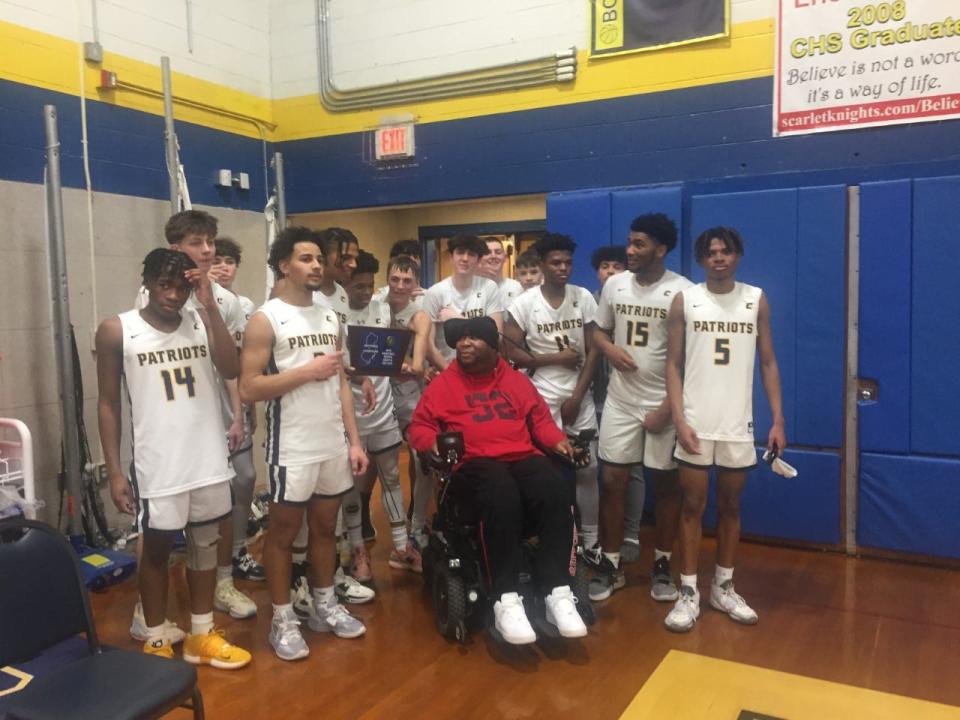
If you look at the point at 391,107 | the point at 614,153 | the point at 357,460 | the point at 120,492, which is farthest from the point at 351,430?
the point at 391,107

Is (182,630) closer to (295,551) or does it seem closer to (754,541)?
(295,551)

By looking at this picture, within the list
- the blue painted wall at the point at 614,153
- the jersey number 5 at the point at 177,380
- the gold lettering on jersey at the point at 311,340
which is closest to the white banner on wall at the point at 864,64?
the blue painted wall at the point at 614,153

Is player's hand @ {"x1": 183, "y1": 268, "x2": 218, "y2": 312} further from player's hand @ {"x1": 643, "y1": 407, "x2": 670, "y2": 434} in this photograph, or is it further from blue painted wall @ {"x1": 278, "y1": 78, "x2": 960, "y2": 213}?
blue painted wall @ {"x1": 278, "y1": 78, "x2": 960, "y2": 213}

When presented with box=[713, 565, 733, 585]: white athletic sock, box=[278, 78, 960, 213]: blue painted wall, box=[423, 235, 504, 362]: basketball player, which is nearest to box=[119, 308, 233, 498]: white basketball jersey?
box=[423, 235, 504, 362]: basketball player

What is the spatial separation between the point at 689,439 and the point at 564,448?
50 centimetres

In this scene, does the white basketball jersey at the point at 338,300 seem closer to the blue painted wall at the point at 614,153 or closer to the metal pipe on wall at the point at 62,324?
the metal pipe on wall at the point at 62,324

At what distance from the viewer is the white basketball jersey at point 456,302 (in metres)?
3.96

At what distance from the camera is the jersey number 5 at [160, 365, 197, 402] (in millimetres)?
2719

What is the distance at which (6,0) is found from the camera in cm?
405

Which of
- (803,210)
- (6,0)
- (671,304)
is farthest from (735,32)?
(6,0)

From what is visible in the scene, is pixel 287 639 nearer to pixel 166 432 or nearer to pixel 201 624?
pixel 201 624

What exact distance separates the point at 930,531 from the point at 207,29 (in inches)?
208

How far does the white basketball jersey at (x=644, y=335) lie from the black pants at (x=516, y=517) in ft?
2.00

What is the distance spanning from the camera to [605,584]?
3.47 metres
